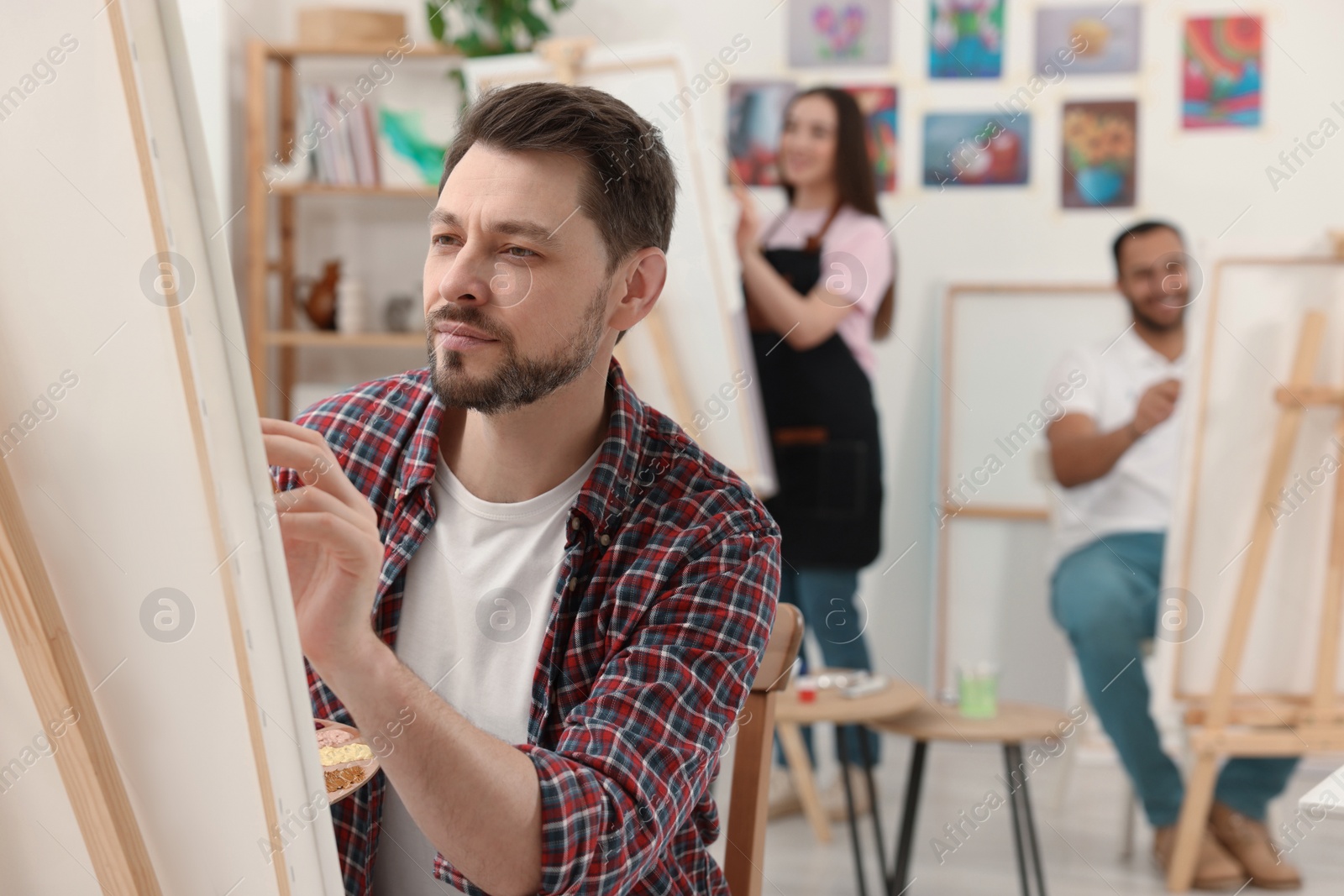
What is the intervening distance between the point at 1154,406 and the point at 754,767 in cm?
210

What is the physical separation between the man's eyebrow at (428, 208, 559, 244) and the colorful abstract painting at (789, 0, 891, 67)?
2820 mm

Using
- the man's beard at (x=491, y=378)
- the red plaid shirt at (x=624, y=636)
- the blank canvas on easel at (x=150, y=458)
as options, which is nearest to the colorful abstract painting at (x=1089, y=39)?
the red plaid shirt at (x=624, y=636)

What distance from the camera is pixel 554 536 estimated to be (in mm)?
1165

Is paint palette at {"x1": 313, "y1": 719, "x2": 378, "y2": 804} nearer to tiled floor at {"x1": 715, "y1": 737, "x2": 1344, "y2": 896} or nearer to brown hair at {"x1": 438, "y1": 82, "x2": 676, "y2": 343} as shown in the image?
brown hair at {"x1": 438, "y1": 82, "x2": 676, "y2": 343}

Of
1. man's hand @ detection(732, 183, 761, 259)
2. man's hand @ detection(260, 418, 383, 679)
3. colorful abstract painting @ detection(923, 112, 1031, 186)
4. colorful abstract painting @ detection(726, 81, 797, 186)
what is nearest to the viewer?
man's hand @ detection(260, 418, 383, 679)

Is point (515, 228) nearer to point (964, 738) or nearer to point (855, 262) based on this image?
point (964, 738)

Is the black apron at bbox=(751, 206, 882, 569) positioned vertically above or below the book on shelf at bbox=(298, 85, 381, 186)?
below

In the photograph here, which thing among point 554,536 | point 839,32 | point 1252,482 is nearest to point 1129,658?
point 1252,482

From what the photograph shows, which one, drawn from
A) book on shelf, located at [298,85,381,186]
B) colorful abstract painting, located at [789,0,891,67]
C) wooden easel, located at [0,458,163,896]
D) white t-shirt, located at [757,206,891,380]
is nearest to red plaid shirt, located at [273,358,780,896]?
wooden easel, located at [0,458,163,896]

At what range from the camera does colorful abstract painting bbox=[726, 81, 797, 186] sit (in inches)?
147

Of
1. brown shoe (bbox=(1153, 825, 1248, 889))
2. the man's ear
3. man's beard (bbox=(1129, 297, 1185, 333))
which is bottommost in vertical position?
brown shoe (bbox=(1153, 825, 1248, 889))

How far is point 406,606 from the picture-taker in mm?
1153

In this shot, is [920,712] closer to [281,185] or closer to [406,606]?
[406,606]

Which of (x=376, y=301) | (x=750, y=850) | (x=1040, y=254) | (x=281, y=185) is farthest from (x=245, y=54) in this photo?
(x=750, y=850)
